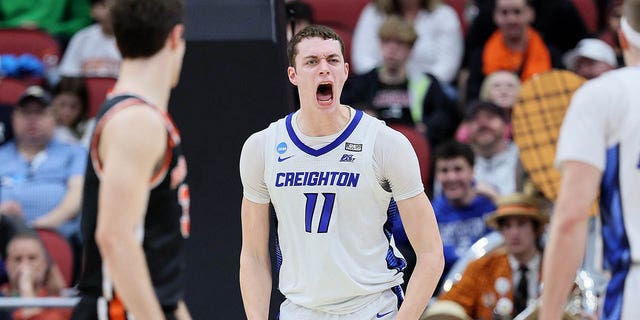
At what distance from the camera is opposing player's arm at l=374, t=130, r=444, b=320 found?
499cm

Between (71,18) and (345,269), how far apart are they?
8.57 m

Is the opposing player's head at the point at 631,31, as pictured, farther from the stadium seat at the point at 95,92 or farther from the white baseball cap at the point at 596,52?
the stadium seat at the point at 95,92

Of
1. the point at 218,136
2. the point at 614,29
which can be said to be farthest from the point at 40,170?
the point at 614,29

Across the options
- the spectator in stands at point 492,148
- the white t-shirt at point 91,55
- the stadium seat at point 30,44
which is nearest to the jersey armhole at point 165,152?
the spectator in stands at point 492,148

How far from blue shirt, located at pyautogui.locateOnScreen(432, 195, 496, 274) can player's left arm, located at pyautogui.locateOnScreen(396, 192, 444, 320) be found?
3861mm

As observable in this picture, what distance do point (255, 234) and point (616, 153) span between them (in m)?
1.64

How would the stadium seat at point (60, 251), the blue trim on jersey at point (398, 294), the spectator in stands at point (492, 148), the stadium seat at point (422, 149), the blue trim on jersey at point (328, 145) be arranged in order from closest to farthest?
the blue trim on jersey at point (328, 145) < the blue trim on jersey at point (398, 294) < the stadium seat at point (60, 251) < the stadium seat at point (422, 149) < the spectator in stands at point (492, 148)

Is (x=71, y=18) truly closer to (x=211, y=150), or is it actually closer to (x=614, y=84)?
(x=211, y=150)

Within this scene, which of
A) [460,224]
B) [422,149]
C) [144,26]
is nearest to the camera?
[144,26]

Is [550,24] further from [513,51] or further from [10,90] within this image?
[10,90]

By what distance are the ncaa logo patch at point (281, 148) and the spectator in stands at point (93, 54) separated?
22.0ft

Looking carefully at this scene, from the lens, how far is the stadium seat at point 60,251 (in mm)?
9102

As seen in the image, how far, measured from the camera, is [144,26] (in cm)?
441

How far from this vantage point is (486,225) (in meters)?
9.09
